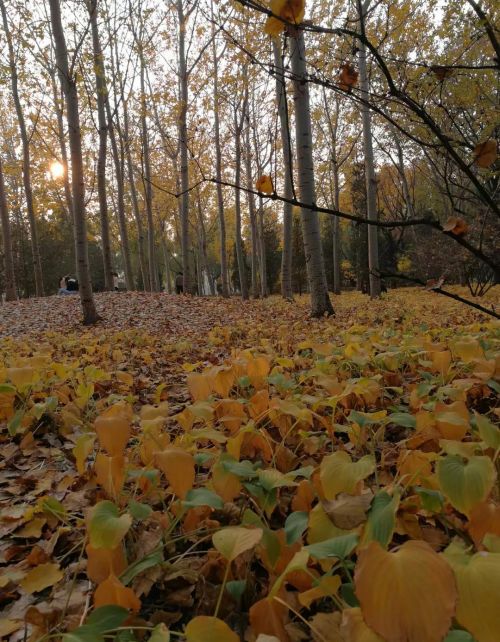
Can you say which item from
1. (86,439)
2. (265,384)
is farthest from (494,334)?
(86,439)

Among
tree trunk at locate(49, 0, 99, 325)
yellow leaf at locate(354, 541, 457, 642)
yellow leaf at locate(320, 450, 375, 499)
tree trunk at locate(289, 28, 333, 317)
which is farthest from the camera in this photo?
tree trunk at locate(289, 28, 333, 317)

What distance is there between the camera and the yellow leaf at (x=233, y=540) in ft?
2.45

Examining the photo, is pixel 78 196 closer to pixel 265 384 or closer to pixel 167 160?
pixel 265 384

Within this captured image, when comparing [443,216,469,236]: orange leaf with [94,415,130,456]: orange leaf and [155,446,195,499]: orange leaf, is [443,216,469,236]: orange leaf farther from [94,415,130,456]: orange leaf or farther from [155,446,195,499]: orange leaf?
[94,415,130,456]: orange leaf

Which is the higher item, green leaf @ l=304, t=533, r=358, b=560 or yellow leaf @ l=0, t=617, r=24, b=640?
green leaf @ l=304, t=533, r=358, b=560

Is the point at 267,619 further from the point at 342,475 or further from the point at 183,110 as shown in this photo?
the point at 183,110

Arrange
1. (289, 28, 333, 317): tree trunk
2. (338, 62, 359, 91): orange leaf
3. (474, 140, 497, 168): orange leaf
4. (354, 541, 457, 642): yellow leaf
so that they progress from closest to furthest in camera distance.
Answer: (354, 541, 457, 642): yellow leaf < (474, 140, 497, 168): orange leaf < (338, 62, 359, 91): orange leaf < (289, 28, 333, 317): tree trunk

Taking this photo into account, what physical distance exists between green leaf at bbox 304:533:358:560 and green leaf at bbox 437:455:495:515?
225 mm

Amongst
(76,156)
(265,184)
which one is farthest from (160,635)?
(76,156)

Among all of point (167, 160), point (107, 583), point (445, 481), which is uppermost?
point (167, 160)

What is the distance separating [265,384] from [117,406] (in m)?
0.91

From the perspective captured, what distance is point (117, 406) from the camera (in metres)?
1.58

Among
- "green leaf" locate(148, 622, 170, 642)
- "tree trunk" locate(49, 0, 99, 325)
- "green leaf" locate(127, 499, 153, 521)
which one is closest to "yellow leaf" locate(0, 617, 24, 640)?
"green leaf" locate(127, 499, 153, 521)

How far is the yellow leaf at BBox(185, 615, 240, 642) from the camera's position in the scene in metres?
0.65
